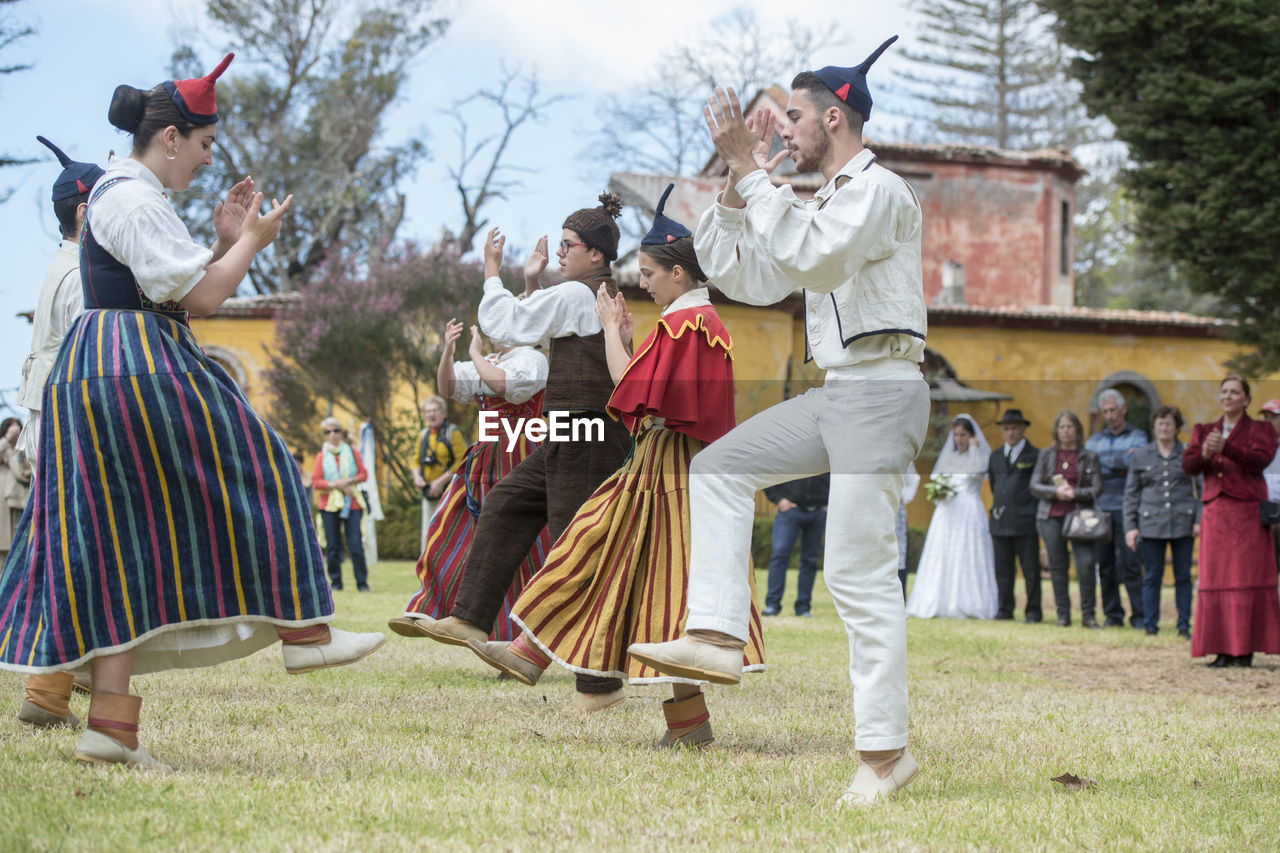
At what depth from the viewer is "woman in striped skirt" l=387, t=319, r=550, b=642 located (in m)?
6.64

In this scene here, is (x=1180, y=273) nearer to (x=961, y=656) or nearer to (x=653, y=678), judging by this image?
(x=961, y=656)

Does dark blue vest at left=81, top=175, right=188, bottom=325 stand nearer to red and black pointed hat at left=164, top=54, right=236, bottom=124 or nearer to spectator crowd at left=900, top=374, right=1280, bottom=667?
red and black pointed hat at left=164, top=54, right=236, bottom=124

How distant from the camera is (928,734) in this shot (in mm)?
5191

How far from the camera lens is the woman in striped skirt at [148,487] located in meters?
3.73

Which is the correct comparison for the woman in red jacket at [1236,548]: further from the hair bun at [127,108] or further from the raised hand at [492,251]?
the hair bun at [127,108]

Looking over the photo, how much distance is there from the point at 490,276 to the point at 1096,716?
348cm

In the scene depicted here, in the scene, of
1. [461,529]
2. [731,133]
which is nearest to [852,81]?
[731,133]

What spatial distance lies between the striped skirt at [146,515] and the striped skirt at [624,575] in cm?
115

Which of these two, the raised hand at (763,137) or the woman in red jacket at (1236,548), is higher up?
the raised hand at (763,137)

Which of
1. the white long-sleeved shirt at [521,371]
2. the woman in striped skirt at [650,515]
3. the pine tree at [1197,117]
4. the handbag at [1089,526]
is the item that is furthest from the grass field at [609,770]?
the pine tree at [1197,117]

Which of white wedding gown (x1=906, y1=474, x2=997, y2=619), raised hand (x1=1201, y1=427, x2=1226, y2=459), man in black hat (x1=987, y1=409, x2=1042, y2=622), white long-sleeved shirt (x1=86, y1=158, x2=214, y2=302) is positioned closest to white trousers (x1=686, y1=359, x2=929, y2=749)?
white long-sleeved shirt (x1=86, y1=158, x2=214, y2=302)

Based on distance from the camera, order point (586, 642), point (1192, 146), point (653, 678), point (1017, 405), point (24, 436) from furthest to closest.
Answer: point (1017, 405), point (1192, 146), point (24, 436), point (586, 642), point (653, 678)

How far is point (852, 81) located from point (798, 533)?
9.70 metres

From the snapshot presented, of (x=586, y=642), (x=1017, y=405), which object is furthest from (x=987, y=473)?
(x=1017, y=405)
